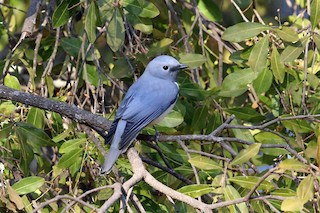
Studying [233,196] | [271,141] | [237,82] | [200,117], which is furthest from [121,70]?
[233,196]

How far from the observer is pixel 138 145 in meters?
3.55

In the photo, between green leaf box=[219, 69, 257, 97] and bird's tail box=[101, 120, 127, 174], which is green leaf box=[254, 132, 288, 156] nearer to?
green leaf box=[219, 69, 257, 97]

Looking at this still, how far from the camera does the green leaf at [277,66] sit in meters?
3.62

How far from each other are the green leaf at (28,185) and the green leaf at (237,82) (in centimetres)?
108

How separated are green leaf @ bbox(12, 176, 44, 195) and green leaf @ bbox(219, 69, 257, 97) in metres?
1.08

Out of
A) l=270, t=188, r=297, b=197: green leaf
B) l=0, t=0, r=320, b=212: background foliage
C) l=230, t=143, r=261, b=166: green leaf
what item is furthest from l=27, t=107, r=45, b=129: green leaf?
l=270, t=188, r=297, b=197: green leaf

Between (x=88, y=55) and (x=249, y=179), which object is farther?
(x=88, y=55)

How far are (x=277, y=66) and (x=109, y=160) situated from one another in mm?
1030

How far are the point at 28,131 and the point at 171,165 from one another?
76cm

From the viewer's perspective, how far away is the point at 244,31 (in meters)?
3.58

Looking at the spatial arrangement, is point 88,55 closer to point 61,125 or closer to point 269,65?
point 61,125

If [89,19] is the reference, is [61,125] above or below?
below

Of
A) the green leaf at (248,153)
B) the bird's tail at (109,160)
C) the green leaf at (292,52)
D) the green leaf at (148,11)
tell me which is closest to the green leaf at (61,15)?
the green leaf at (148,11)

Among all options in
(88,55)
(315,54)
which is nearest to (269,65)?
(315,54)
